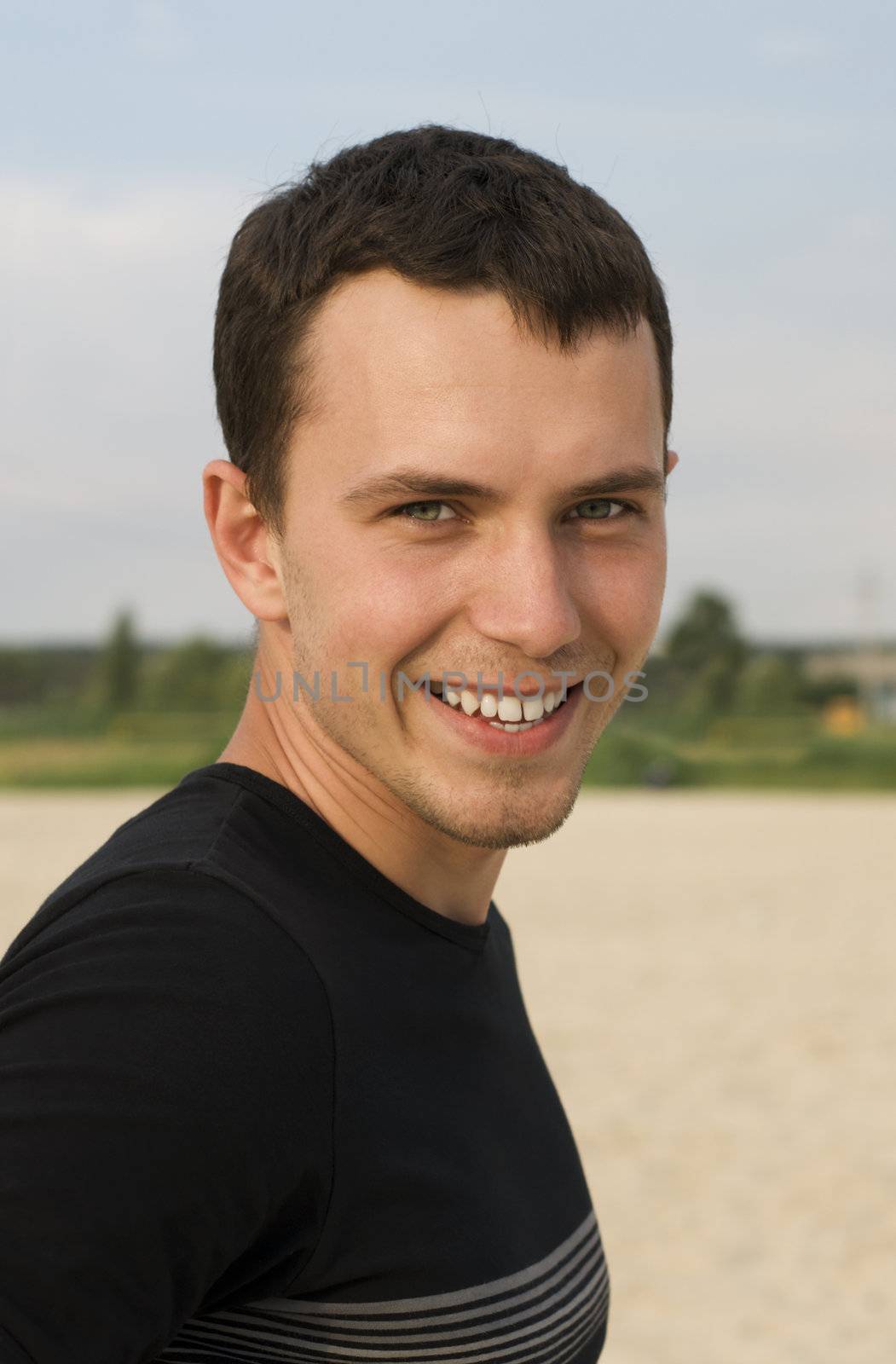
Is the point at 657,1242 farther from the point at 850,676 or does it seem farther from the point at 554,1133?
the point at 850,676

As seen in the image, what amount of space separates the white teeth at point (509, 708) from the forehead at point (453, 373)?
296 millimetres

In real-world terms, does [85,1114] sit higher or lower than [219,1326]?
higher

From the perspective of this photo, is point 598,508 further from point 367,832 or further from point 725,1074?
point 725,1074

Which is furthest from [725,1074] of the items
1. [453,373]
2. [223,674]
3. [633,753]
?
[223,674]

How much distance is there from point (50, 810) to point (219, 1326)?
25.6m

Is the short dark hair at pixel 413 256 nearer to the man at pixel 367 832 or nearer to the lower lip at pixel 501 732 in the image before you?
the man at pixel 367 832

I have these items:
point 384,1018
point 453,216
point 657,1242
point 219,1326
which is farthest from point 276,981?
point 657,1242

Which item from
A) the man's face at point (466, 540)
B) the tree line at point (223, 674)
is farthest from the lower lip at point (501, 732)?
the tree line at point (223, 674)

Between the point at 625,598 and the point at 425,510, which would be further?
the point at 625,598

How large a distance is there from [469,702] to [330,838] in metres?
0.24

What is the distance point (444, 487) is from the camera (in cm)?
149

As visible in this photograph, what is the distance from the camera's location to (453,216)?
1546mm

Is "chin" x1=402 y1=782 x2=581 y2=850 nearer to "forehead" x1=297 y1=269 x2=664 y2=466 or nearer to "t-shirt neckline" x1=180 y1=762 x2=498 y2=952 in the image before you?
"t-shirt neckline" x1=180 y1=762 x2=498 y2=952

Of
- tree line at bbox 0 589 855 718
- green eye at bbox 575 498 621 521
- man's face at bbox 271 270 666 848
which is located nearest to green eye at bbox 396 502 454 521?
man's face at bbox 271 270 666 848
